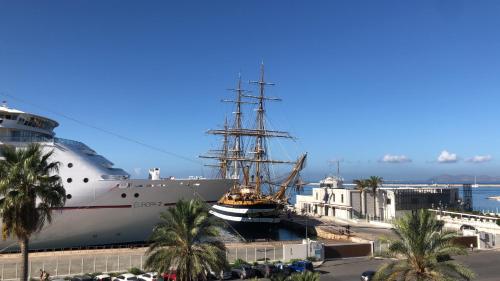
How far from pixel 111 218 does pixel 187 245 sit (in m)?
18.3

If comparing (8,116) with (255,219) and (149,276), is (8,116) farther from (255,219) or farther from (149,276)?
(255,219)

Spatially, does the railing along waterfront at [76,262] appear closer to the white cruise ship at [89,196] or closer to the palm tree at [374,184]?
the white cruise ship at [89,196]

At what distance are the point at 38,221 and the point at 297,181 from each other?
54.9 m

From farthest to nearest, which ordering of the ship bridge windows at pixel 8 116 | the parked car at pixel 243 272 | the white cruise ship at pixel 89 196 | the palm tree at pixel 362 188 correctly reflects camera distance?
the palm tree at pixel 362 188, the ship bridge windows at pixel 8 116, the white cruise ship at pixel 89 196, the parked car at pixel 243 272

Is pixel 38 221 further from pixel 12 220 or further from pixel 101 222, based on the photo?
pixel 101 222

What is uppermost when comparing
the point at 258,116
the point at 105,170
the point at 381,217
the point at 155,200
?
the point at 258,116

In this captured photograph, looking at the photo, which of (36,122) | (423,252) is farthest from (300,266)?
(36,122)

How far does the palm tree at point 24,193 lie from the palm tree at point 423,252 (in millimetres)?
12785

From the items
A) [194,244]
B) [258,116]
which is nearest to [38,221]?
[194,244]

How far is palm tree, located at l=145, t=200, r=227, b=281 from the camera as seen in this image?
16.5 meters

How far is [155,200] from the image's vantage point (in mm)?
34688

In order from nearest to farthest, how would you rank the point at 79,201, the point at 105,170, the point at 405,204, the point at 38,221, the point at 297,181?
the point at 38,221 < the point at 79,201 < the point at 105,170 < the point at 405,204 < the point at 297,181

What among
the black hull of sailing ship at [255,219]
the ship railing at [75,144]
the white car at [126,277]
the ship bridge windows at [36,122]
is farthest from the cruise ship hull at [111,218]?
the black hull of sailing ship at [255,219]

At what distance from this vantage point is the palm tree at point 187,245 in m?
16.5
